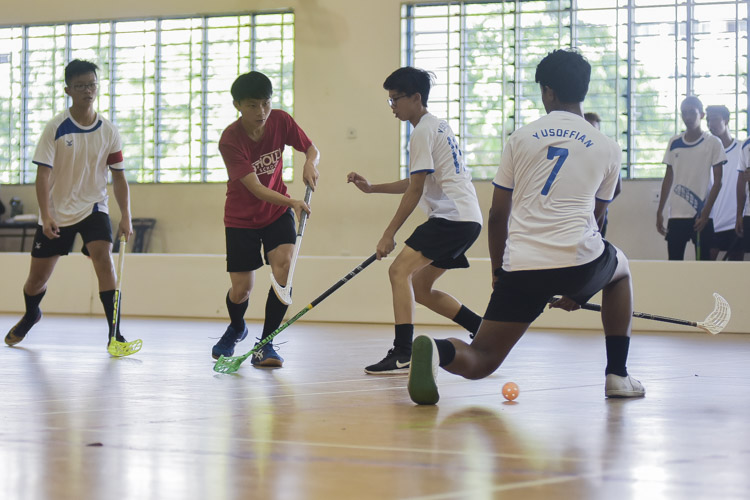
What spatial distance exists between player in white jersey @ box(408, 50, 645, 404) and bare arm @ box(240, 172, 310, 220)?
114cm

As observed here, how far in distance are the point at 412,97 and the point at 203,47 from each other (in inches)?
281

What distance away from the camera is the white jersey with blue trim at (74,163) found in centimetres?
468

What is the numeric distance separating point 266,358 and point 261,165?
2.84ft

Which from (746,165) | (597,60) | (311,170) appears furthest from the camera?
(597,60)

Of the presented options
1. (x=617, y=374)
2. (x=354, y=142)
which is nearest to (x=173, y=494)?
(x=617, y=374)

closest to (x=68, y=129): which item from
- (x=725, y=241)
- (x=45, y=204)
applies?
(x=45, y=204)

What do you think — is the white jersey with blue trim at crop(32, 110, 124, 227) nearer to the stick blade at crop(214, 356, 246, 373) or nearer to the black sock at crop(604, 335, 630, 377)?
the stick blade at crop(214, 356, 246, 373)

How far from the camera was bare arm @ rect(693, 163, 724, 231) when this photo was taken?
7.37m

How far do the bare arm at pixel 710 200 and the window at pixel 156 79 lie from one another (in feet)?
15.1

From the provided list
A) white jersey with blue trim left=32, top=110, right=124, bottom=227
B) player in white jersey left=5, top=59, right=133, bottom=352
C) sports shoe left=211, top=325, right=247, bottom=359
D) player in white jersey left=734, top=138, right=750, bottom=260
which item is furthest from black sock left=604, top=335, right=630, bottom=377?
player in white jersey left=734, top=138, right=750, bottom=260

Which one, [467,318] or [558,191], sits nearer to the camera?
[558,191]

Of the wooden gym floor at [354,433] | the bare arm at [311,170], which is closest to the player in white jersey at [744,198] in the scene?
the wooden gym floor at [354,433]

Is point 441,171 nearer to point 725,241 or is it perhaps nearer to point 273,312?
point 273,312

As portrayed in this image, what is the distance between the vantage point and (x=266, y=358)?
4008 millimetres
